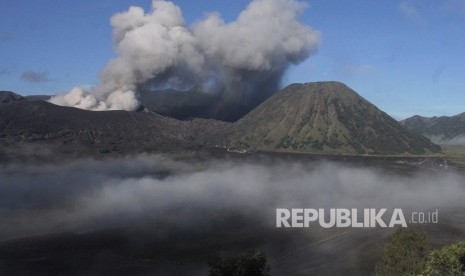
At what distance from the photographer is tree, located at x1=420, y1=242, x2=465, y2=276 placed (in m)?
43.2

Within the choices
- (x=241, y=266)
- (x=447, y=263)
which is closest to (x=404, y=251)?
(x=447, y=263)

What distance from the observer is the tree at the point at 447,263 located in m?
43.2

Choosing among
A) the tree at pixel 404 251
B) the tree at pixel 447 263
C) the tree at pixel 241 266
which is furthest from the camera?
the tree at pixel 404 251

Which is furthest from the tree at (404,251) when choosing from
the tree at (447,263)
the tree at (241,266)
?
the tree at (241,266)

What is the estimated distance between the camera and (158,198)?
192 m

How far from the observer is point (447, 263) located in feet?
144

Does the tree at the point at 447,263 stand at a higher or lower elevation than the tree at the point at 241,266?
higher

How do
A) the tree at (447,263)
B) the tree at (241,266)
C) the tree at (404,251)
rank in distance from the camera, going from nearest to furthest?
the tree at (447,263)
the tree at (241,266)
the tree at (404,251)

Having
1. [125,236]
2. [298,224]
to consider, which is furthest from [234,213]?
[125,236]

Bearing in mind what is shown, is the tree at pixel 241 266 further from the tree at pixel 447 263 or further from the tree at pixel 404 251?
the tree at pixel 404 251

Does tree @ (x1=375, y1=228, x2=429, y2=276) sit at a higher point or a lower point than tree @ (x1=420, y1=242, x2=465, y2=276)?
lower

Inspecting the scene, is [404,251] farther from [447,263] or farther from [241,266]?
[241,266]

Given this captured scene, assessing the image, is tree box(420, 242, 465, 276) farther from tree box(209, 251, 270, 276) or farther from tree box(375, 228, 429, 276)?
tree box(375, 228, 429, 276)

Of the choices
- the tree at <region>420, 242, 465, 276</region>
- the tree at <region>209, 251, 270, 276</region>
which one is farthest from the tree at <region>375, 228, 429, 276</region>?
the tree at <region>209, 251, 270, 276</region>
